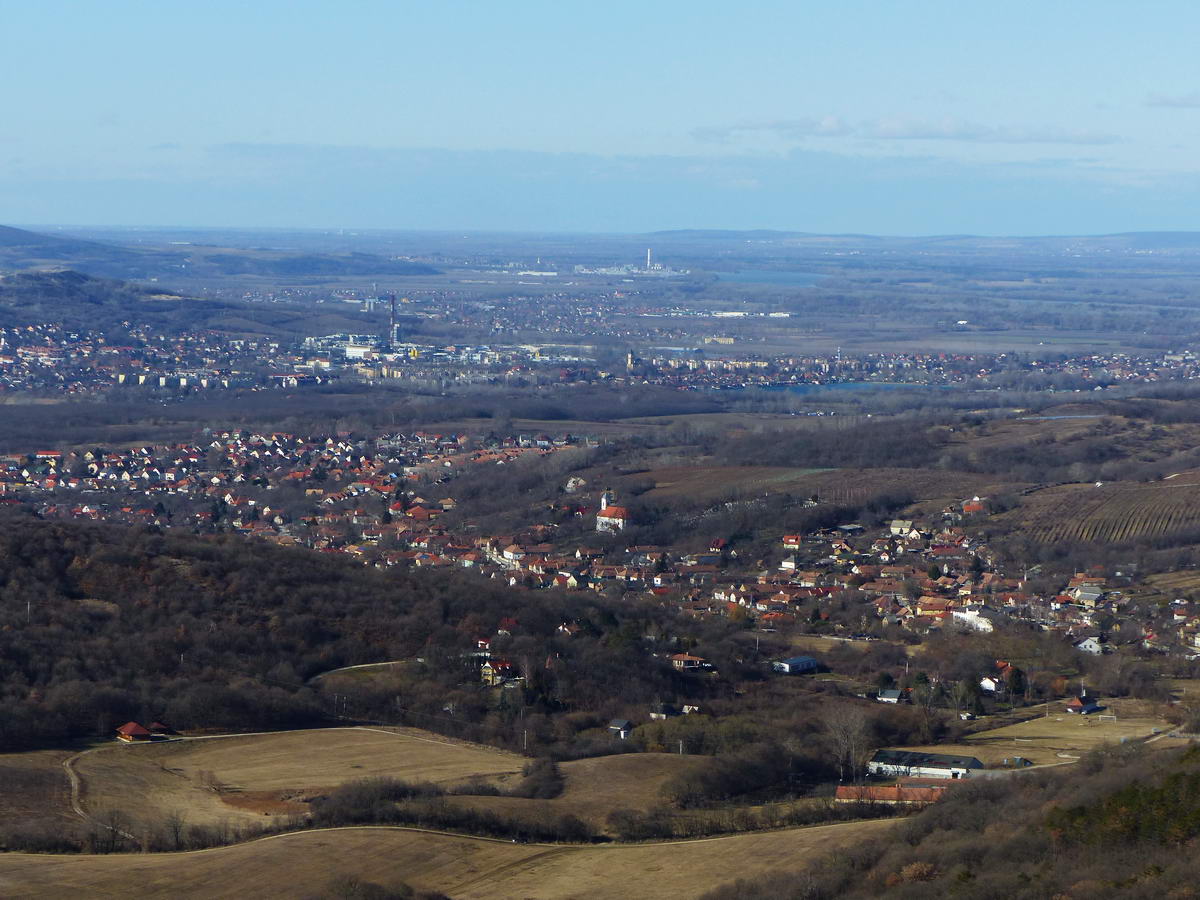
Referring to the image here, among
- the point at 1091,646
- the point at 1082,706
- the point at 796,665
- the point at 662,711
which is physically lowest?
the point at 796,665

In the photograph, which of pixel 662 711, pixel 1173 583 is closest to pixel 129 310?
pixel 1173 583

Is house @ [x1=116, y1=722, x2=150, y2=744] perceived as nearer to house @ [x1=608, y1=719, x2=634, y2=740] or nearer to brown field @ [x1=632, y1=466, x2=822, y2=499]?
house @ [x1=608, y1=719, x2=634, y2=740]

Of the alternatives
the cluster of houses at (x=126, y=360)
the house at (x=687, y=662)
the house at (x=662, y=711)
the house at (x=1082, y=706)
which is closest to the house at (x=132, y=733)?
the house at (x=662, y=711)

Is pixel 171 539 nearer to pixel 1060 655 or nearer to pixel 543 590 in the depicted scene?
pixel 543 590

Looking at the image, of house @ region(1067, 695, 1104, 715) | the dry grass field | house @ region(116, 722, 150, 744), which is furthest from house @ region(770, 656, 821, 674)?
the dry grass field

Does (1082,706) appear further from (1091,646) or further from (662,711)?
(662,711)

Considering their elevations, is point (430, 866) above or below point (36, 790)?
above
